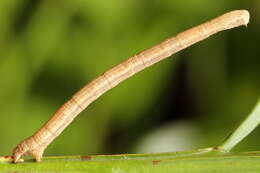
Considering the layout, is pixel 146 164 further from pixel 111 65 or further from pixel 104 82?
pixel 111 65

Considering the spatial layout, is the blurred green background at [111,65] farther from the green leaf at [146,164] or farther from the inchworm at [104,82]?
the green leaf at [146,164]

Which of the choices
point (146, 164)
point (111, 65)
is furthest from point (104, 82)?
point (111, 65)

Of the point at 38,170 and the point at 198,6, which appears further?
the point at 198,6

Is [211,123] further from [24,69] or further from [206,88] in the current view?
[24,69]

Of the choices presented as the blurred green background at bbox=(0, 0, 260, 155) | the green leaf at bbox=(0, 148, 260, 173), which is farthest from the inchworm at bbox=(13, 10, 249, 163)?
the blurred green background at bbox=(0, 0, 260, 155)

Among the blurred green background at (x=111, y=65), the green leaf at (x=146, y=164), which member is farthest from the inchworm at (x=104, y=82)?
the blurred green background at (x=111, y=65)

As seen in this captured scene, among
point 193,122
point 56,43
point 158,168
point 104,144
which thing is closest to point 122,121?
point 104,144

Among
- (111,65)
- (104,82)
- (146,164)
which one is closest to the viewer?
(146,164)
